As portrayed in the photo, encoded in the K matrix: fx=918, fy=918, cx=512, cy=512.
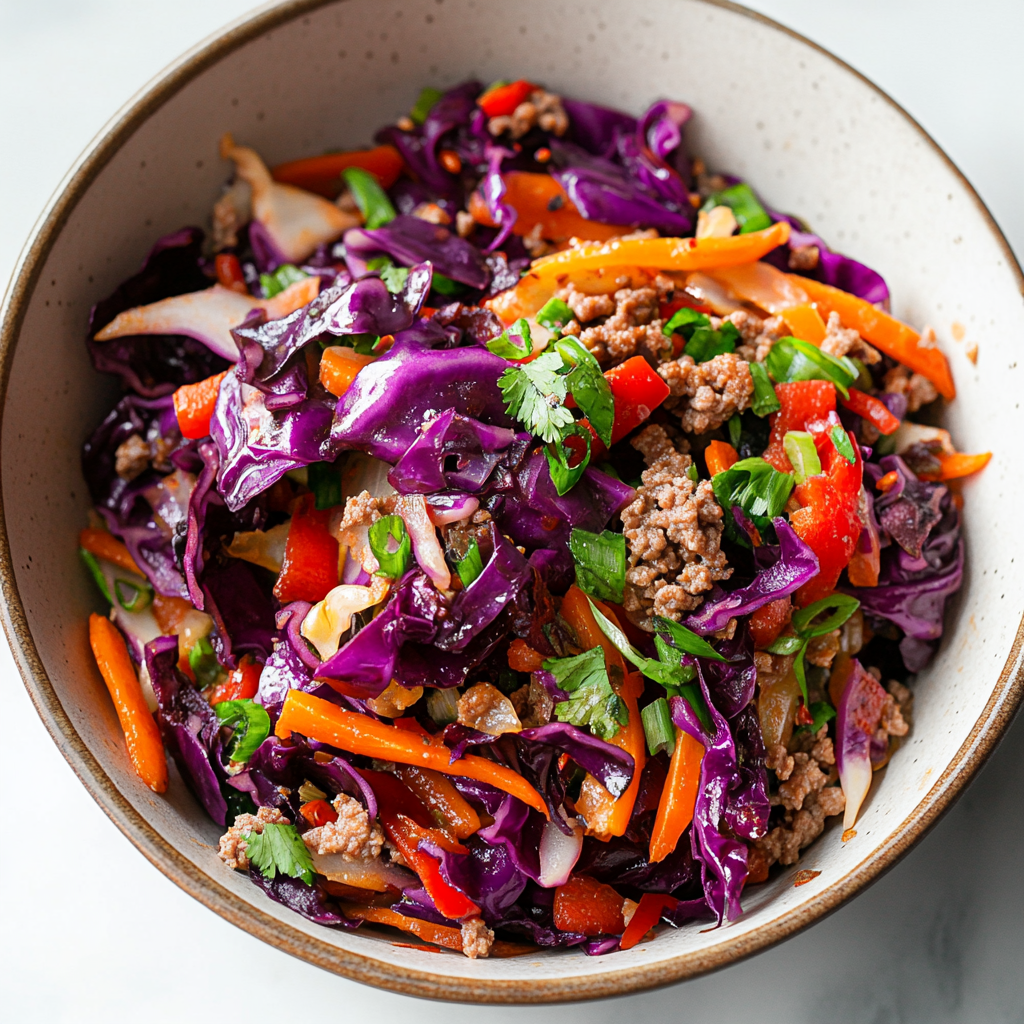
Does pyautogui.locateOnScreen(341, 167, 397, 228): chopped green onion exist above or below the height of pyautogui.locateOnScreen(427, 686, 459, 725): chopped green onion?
above

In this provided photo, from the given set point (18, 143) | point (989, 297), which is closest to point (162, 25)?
point (18, 143)

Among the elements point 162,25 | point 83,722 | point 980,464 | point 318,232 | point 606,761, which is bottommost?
point 83,722

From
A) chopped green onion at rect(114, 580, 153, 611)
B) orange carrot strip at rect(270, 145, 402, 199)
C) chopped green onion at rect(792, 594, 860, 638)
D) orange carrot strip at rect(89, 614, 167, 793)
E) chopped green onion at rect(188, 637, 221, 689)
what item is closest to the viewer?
chopped green onion at rect(792, 594, 860, 638)

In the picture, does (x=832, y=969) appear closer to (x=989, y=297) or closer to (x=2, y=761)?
(x=989, y=297)

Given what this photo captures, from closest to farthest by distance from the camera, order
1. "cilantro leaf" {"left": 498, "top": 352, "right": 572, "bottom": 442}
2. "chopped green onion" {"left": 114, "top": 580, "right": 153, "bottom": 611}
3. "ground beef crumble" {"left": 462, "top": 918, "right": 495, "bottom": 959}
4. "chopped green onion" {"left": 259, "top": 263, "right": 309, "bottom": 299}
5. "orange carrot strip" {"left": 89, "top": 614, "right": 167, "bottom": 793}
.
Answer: "cilantro leaf" {"left": 498, "top": 352, "right": 572, "bottom": 442} → "ground beef crumble" {"left": 462, "top": 918, "right": 495, "bottom": 959} → "orange carrot strip" {"left": 89, "top": 614, "right": 167, "bottom": 793} → "chopped green onion" {"left": 114, "top": 580, "right": 153, "bottom": 611} → "chopped green onion" {"left": 259, "top": 263, "right": 309, "bottom": 299}

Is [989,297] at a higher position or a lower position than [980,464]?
higher

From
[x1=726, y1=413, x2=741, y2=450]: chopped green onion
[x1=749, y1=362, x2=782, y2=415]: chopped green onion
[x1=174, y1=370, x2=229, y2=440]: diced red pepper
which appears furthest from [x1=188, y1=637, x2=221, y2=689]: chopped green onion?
[x1=749, y1=362, x2=782, y2=415]: chopped green onion

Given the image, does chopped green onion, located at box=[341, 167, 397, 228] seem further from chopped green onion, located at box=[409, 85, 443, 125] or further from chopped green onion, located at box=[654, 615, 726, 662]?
chopped green onion, located at box=[654, 615, 726, 662]
